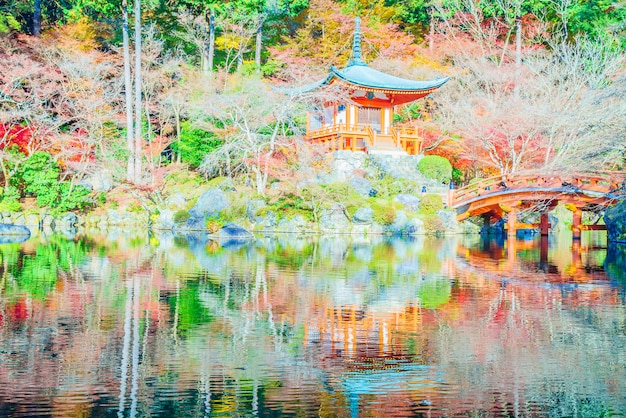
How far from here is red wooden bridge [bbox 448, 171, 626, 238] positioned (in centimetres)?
2375

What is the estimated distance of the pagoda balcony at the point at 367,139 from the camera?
2975cm

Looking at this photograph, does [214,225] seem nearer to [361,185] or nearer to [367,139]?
[361,185]

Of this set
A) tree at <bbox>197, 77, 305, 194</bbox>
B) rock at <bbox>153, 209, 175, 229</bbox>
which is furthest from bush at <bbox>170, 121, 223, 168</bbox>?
rock at <bbox>153, 209, 175, 229</bbox>

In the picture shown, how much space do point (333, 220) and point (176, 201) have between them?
22.6 feet

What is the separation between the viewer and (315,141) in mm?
31000

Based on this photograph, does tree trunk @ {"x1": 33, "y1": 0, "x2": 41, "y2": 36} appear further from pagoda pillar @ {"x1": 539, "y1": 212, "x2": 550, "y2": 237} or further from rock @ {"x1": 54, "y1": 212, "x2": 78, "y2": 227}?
pagoda pillar @ {"x1": 539, "y1": 212, "x2": 550, "y2": 237}

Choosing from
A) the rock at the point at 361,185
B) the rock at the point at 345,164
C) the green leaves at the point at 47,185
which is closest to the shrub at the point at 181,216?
the green leaves at the point at 47,185

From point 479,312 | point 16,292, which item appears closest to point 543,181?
point 479,312

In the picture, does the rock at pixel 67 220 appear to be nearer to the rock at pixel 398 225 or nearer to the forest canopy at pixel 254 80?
the forest canopy at pixel 254 80

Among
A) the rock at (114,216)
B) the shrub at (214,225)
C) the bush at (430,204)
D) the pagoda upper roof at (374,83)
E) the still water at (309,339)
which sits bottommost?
the still water at (309,339)

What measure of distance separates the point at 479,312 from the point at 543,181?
→ 53.1 ft

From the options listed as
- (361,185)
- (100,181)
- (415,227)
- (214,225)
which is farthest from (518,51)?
(100,181)

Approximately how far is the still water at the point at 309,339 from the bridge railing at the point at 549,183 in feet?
25.3

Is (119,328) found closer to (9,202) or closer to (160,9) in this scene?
(9,202)
